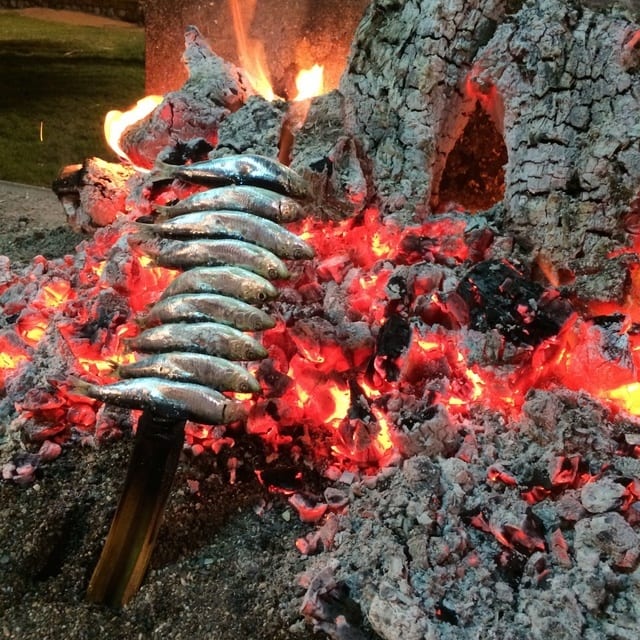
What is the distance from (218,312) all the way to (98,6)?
33.6ft

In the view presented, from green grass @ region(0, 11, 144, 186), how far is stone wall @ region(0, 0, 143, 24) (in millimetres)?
196

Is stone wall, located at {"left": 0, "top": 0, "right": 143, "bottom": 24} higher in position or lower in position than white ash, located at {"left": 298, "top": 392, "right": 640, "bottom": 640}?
higher

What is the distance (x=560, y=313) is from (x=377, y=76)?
217 centimetres

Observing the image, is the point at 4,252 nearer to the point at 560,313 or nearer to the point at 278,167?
the point at 278,167

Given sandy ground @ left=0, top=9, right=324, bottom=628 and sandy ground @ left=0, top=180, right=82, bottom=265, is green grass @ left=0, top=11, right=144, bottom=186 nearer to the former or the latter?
sandy ground @ left=0, top=180, right=82, bottom=265

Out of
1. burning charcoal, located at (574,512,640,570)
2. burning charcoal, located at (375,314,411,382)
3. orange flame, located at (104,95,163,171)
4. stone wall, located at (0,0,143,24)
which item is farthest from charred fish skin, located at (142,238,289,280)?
stone wall, located at (0,0,143,24)

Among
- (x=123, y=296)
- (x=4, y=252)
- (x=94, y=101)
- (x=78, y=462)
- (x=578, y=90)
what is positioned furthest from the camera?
(x=94, y=101)

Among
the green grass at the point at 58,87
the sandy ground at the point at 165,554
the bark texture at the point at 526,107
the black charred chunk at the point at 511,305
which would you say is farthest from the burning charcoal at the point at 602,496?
the green grass at the point at 58,87

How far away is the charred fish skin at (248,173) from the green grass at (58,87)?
5.67 m

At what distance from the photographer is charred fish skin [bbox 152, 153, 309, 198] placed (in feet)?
11.7

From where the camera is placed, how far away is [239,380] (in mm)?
2816

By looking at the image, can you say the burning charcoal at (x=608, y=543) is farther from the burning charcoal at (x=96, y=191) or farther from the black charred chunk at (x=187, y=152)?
the burning charcoal at (x=96, y=191)

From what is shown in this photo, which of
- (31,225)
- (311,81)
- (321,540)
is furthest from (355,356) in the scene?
(31,225)

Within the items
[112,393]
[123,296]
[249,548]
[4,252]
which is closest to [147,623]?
[249,548]
